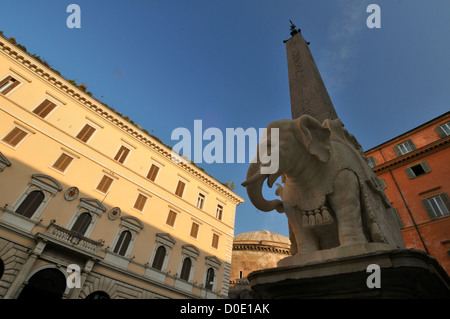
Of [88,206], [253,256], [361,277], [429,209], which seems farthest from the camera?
[253,256]

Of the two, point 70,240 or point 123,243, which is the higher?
point 123,243

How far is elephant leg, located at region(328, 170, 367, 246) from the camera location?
1794 mm

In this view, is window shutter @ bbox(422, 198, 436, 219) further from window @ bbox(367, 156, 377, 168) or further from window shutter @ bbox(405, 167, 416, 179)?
window @ bbox(367, 156, 377, 168)

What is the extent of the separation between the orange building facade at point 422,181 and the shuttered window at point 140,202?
1593cm

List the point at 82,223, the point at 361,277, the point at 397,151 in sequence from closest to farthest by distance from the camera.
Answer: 1. the point at 361,277
2. the point at 82,223
3. the point at 397,151

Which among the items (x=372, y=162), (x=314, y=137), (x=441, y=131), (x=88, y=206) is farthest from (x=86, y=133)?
(x=441, y=131)

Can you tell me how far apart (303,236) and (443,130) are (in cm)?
1942

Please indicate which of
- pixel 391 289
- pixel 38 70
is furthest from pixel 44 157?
pixel 391 289

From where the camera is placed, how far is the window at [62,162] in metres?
13.1

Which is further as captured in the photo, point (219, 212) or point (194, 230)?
point (219, 212)

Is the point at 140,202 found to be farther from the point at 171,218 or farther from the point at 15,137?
the point at 15,137

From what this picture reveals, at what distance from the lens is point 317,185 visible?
6.77 feet

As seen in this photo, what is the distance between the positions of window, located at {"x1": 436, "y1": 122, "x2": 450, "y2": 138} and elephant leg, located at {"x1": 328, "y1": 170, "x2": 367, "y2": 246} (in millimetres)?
18842

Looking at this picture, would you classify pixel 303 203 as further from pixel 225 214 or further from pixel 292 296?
pixel 225 214
